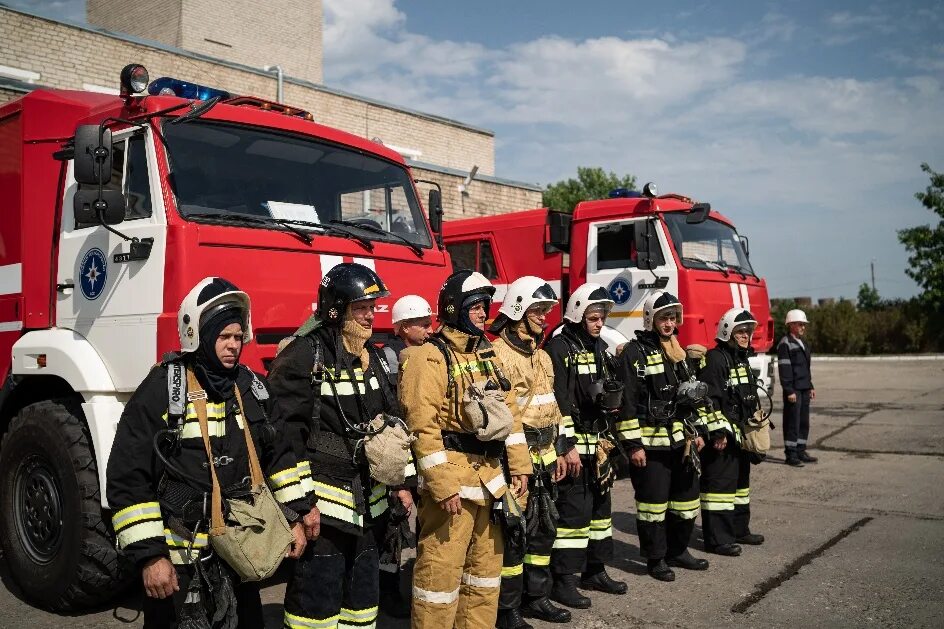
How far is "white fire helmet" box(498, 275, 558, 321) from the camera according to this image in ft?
15.0

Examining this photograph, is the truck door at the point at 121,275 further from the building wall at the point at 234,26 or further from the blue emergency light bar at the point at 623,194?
the building wall at the point at 234,26

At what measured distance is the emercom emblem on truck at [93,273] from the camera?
15.4ft

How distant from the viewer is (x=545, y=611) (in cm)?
469

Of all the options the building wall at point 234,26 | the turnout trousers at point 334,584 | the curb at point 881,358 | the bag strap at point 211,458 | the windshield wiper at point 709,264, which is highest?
the building wall at point 234,26

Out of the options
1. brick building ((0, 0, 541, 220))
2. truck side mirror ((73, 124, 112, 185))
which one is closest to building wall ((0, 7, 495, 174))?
brick building ((0, 0, 541, 220))

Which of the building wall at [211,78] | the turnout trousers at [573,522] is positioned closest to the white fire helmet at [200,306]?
the turnout trousers at [573,522]

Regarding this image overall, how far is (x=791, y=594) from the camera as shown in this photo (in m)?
5.00

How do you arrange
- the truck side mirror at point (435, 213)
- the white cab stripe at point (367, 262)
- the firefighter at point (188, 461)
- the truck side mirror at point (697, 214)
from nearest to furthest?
1. the firefighter at point (188, 461)
2. the white cab stripe at point (367, 262)
3. the truck side mirror at point (435, 213)
4. the truck side mirror at point (697, 214)

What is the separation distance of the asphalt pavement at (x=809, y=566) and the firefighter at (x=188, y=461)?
5.77 feet

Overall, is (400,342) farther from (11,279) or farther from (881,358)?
(881,358)

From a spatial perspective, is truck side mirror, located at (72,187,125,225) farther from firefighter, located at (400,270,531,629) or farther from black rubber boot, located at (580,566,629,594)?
black rubber boot, located at (580,566,629,594)

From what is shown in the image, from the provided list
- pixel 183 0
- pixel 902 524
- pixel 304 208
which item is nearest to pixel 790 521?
pixel 902 524

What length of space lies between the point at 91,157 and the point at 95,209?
0.30m

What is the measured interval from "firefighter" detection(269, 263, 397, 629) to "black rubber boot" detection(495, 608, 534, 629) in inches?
46.3
